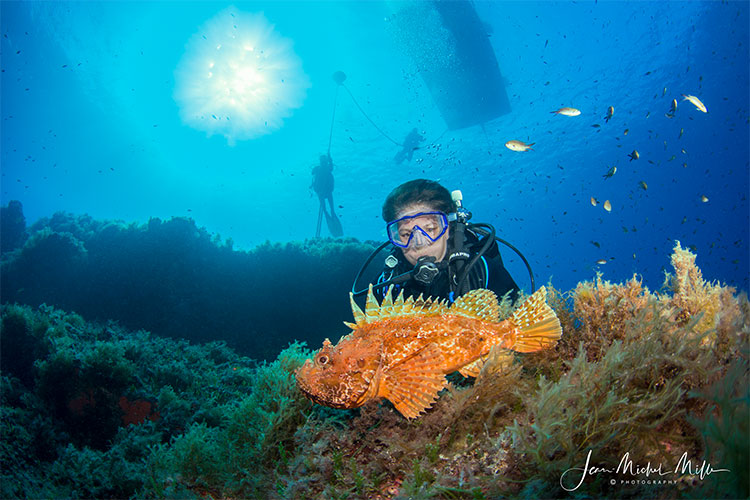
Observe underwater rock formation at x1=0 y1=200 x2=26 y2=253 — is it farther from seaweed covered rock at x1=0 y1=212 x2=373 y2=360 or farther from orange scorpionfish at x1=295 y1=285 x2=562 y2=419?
orange scorpionfish at x1=295 y1=285 x2=562 y2=419

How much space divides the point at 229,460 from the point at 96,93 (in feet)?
211

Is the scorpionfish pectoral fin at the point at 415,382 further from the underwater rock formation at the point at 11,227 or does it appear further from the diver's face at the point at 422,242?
the underwater rock formation at the point at 11,227

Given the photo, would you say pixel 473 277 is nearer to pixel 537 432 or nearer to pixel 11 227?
pixel 537 432

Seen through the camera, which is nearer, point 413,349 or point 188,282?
point 413,349

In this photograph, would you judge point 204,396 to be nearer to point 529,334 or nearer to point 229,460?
point 229,460

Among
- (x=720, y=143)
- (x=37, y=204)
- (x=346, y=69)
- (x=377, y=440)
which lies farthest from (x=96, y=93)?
(x=720, y=143)

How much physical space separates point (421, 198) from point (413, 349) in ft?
10.1

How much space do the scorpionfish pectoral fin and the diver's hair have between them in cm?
303

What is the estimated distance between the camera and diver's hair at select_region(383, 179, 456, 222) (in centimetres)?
472

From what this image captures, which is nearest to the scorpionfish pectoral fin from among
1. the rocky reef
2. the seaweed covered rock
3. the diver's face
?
the rocky reef

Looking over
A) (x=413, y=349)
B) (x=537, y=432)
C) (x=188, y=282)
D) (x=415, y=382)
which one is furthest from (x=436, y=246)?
(x=188, y=282)

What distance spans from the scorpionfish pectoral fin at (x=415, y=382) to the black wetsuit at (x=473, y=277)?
6.27ft

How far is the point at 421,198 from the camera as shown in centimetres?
475

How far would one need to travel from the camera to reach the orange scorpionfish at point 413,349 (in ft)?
6.26
